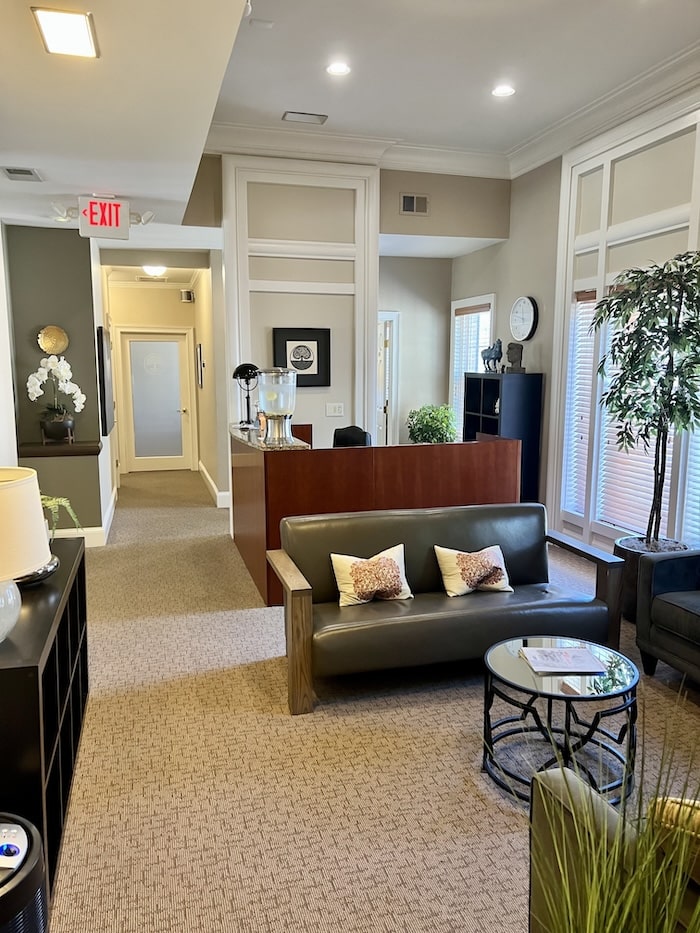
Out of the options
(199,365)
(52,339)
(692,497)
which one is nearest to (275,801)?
(692,497)

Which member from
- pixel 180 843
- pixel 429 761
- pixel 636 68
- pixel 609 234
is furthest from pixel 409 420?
pixel 180 843

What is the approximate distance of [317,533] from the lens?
346 centimetres

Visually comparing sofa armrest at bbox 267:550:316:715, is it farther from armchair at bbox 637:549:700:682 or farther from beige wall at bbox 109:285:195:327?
beige wall at bbox 109:285:195:327

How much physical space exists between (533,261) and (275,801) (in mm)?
5439

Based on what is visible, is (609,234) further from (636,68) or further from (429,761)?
(429,761)

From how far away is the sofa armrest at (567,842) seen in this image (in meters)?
0.89

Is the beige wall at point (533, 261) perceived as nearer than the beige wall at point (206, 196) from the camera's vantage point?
No

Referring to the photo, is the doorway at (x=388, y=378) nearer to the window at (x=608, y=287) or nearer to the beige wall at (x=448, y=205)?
the beige wall at (x=448, y=205)

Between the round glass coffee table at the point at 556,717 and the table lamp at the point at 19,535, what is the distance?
1572 mm

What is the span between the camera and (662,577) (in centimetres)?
338

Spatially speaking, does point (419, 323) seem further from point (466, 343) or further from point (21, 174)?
point (21, 174)

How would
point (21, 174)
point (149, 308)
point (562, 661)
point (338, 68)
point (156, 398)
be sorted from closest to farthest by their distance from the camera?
1. point (562, 661)
2. point (21, 174)
3. point (338, 68)
4. point (149, 308)
5. point (156, 398)

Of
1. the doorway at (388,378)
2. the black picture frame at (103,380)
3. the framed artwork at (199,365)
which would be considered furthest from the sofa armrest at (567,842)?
the framed artwork at (199,365)

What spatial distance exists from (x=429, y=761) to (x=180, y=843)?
3.26 ft
